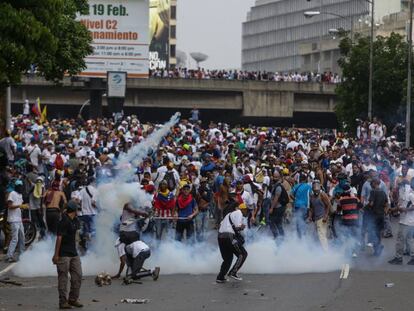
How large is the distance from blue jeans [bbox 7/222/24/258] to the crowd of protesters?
1.0 inches

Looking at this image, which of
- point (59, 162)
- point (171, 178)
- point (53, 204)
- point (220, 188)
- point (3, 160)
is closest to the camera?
point (53, 204)

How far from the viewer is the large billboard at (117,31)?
219ft

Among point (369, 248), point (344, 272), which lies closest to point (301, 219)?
point (369, 248)

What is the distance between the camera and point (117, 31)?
67.1 meters

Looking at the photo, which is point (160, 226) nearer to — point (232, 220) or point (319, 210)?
point (319, 210)

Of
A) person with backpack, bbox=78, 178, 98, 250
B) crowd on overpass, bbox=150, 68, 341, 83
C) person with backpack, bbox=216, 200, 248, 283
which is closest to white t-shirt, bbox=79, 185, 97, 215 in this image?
person with backpack, bbox=78, 178, 98, 250

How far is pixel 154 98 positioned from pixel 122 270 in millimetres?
58900

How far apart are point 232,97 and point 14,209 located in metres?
57.1

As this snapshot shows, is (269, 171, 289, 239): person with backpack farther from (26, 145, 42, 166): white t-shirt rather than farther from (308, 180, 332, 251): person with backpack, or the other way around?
(26, 145, 42, 166): white t-shirt

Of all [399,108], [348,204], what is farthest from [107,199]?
[399,108]

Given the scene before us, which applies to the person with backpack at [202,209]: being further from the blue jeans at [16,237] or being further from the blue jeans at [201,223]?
the blue jeans at [16,237]

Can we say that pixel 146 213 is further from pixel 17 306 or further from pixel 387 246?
pixel 387 246

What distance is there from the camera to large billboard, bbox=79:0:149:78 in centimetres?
6688

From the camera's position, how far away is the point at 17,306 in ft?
60.3
